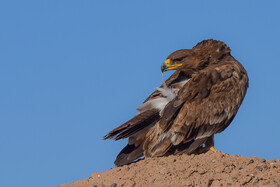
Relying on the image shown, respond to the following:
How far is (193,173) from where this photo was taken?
1016cm

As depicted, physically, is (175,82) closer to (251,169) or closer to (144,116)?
(144,116)

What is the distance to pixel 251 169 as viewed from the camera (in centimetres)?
1020

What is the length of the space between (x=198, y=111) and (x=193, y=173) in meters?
2.19

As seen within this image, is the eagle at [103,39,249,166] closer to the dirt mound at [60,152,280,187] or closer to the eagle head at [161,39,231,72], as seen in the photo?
the eagle head at [161,39,231,72]

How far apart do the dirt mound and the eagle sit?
50cm

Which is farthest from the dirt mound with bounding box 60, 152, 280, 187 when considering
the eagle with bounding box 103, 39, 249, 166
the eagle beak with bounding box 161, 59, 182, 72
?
the eagle beak with bounding box 161, 59, 182, 72

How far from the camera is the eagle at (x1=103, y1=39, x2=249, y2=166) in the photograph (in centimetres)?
1176

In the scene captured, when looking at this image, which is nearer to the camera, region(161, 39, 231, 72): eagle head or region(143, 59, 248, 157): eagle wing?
region(143, 59, 248, 157): eagle wing

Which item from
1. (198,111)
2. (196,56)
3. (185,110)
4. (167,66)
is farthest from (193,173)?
(196,56)

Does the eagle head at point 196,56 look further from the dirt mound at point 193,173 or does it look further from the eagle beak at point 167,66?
the dirt mound at point 193,173

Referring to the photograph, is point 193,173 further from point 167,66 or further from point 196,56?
point 196,56

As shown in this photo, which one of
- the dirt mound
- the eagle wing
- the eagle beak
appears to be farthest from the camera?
the eagle beak

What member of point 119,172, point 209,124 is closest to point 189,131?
point 209,124

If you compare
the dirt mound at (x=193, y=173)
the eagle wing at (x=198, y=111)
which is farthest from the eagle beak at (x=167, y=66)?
the dirt mound at (x=193, y=173)
